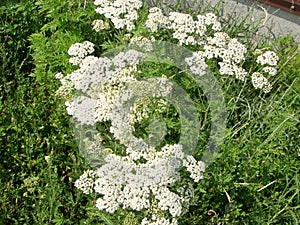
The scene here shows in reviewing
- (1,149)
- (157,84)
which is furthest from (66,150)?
(157,84)

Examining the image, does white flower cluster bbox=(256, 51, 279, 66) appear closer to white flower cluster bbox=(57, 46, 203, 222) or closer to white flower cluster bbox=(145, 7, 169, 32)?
white flower cluster bbox=(145, 7, 169, 32)

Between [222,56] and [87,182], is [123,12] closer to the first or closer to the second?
[222,56]

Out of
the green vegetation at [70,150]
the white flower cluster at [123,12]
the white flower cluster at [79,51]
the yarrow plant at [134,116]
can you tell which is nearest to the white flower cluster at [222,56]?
the yarrow plant at [134,116]

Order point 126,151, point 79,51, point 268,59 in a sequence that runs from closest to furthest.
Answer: point 126,151
point 79,51
point 268,59

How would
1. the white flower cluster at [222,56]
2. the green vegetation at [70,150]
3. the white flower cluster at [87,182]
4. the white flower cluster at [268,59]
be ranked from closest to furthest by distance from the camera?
the white flower cluster at [87,182]
the green vegetation at [70,150]
the white flower cluster at [222,56]
the white flower cluster at [268,59]

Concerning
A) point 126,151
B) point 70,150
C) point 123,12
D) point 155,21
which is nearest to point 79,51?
point 123,12

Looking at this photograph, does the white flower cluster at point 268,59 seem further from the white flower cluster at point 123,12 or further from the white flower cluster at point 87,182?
the white flower cluster at point 87,182

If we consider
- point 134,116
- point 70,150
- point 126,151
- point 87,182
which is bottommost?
point 70,150
